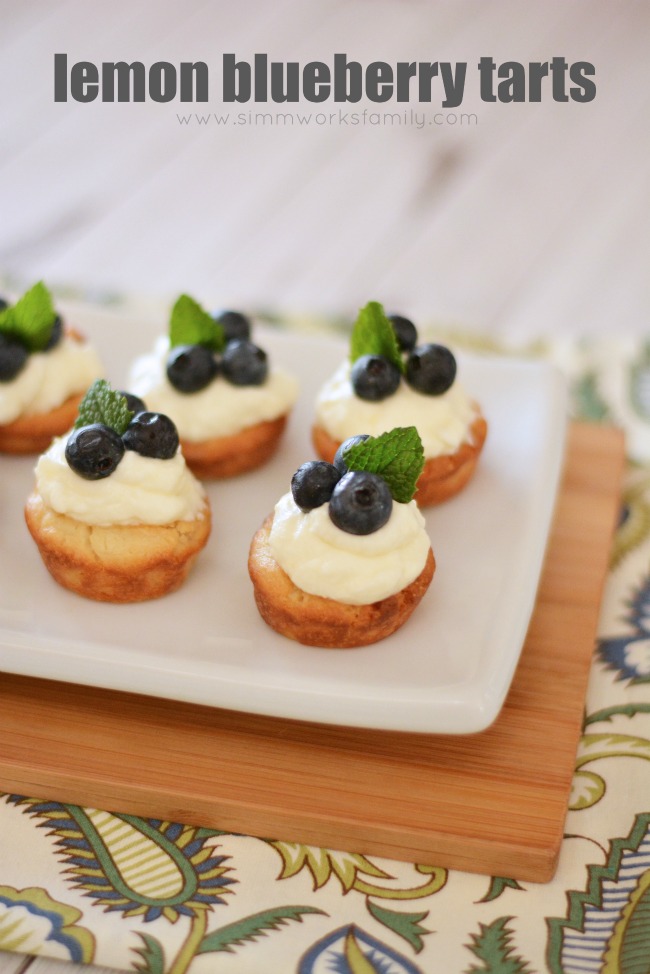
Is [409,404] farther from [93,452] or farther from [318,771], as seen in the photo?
[318,771]

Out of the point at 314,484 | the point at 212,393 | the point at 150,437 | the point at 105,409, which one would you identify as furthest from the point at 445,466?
the point at 105,409

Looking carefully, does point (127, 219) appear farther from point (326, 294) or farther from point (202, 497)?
point (202, 497)

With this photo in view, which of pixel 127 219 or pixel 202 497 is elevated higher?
pixel 202 497

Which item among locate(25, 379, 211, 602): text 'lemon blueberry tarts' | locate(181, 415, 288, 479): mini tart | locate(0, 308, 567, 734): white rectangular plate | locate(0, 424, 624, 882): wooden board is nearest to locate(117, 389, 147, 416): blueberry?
locate(25, 379, 211, 602): text 'lemon blueberry tarts'

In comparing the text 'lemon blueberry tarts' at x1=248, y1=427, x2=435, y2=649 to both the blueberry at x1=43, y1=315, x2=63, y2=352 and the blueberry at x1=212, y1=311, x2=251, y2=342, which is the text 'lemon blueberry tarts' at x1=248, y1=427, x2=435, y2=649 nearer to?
the blueberry at x1=212, y1=311, x2=251, y2=342

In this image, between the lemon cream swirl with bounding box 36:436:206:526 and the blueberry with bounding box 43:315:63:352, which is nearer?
the lemon cream swirl with bounding box 36:436:206:526

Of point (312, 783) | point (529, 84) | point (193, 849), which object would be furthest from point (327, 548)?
point (529, 84)
